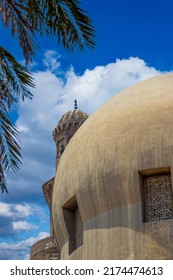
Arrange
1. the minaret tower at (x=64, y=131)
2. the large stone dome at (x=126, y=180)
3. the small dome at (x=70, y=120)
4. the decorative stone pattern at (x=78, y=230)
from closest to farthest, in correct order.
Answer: the large stone dome at (x=126, y=180) → the decorative stone pattern at (x=78, y=230) → the minaret tower at (x=64, y=131) → the small dome at (x=70, y=120)

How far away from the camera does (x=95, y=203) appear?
12.2 m

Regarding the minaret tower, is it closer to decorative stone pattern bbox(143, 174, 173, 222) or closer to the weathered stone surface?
the weathered stone surface

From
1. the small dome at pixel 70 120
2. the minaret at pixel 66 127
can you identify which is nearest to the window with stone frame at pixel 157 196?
the minaret at pixel 66 127

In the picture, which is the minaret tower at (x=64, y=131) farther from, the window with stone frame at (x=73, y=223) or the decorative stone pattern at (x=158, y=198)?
the decorative stone pattern at (x=158, y=198)

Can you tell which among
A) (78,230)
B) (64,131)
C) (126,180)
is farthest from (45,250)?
(126,180)

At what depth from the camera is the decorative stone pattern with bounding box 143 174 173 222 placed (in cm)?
1169

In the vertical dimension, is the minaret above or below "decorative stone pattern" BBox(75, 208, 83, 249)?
above

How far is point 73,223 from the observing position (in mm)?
13375

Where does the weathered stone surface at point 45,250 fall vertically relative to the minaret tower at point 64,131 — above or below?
below

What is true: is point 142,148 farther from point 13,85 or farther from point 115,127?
point 13,85

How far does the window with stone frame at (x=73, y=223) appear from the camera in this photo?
13.1 metres

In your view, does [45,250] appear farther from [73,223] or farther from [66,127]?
[73,223]

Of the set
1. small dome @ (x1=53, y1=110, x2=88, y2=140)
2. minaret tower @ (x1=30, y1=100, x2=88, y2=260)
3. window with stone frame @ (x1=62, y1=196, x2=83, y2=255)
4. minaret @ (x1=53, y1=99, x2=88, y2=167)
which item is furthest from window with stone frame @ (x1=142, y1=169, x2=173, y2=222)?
small dome @ (x1=53, y1=110, x2=88, y2=140)
